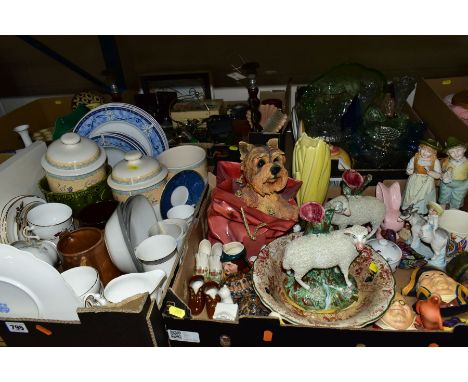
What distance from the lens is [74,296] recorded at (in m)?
0.82

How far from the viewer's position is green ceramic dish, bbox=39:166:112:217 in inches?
44.7

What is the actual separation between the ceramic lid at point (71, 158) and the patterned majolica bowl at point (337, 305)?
0.57 m

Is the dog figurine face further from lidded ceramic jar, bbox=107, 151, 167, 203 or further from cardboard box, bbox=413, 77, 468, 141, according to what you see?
cardboard box, bbox=413, 77, 468, 141

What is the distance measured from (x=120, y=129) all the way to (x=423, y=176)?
3.20ft

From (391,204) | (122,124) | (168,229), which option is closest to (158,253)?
(168,229)

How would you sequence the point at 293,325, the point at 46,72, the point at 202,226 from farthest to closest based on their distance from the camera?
the point at 46,72 < the point at 202,226 < the point at 293,325

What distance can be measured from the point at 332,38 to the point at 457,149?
930mm

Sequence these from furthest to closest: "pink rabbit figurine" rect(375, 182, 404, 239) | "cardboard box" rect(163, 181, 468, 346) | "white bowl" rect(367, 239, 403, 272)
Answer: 1. "pink rabbit figurine" rect(375, 182, 404, 239)
2. "white bowl" rect(367, 239, 403, 272)
3. "cardboard box" rect(163, 181, 468, 346)

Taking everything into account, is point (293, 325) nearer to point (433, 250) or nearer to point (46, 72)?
point (433, 250)

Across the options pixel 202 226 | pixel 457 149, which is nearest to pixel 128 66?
pixel 202 226

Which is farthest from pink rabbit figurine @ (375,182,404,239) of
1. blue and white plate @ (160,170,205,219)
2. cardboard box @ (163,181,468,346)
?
blue and white plate @ (160,170,205,219)

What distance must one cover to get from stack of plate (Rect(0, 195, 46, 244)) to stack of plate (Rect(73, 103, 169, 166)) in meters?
0.32

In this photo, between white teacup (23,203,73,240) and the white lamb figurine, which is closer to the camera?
the white lamb figurine

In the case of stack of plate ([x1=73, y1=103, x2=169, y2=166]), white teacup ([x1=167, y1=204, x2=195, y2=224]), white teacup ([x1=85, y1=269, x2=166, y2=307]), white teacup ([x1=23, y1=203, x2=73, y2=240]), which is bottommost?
white teacup ([x1=167, y1=204, x2=195, y2=224])
